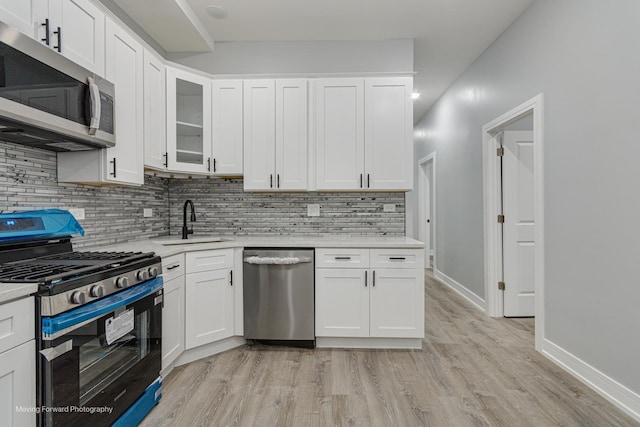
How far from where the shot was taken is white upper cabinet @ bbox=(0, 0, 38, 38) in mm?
1436

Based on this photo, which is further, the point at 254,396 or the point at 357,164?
the point at 357,164

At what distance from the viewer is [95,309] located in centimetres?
145

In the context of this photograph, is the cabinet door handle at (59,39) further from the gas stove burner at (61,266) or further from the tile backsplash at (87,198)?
the gas stove burner at (61,266)

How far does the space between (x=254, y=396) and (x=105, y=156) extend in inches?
71.4

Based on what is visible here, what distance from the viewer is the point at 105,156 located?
2053 millimetres

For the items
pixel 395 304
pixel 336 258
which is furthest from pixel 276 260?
pixel 395 304

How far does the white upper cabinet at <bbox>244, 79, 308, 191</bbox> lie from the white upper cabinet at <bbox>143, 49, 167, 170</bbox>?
0.70 metres

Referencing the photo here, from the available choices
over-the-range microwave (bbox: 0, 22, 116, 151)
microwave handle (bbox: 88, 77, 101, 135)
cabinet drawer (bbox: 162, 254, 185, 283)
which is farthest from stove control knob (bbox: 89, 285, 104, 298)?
microwave handle (bbox: 88, 77, 101, 135)

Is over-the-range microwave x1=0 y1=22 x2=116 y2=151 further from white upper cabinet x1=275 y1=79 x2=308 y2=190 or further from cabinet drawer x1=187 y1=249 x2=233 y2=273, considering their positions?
white upper cabinet x1=275 y1=79 x2=308 y2=190

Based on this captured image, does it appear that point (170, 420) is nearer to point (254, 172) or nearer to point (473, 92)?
point (254, 172)

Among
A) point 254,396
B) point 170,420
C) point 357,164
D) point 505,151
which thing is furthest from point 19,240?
point 505,151

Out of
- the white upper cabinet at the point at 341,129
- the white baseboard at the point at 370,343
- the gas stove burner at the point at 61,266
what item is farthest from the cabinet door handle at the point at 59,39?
the white baseboard at the point at 370,343

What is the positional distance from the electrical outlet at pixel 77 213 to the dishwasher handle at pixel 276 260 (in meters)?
1.21

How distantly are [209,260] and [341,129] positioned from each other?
1.65m
